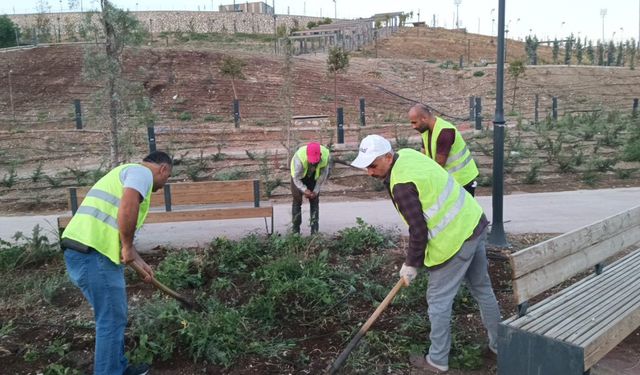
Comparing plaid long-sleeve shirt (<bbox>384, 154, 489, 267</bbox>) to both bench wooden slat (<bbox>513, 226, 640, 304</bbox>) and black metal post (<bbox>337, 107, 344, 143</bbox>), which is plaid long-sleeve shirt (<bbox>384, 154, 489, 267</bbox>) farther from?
black metal post (<bbox>337, 107, 344, 143</bbox>)

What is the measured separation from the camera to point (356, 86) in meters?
27.5

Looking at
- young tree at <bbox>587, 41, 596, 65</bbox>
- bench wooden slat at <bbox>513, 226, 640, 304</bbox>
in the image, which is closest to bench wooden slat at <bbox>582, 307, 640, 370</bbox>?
bench wooden slat at <bbox>513, 226, 640, 304</bbox>

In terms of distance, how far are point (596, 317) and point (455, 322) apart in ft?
3.68

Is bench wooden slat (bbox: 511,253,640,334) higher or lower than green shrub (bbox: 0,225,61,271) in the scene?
higher

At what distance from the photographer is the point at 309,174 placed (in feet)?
21.2

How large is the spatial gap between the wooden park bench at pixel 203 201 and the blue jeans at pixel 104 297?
2.99 m

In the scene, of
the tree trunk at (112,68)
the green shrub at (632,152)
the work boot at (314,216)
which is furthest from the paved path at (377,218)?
the green shrub at (632,152)

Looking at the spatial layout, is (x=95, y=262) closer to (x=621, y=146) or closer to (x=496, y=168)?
(x=496, y=168)

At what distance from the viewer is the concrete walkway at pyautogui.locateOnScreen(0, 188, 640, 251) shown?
697 centimetres

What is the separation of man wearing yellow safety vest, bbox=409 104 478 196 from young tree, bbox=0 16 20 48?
31278 mm

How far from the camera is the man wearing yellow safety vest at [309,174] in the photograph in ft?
20.0

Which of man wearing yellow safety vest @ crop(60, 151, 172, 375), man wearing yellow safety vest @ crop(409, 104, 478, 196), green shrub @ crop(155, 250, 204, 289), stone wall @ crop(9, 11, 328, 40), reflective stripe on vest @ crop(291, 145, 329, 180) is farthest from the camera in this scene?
stone wall @ crop(9, 11, 328, 40)

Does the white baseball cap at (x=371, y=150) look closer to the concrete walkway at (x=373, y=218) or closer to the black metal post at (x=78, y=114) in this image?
the concrete walkway at (x=373, y=218)

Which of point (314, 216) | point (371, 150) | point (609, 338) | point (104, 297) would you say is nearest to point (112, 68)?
point (314, 216)
